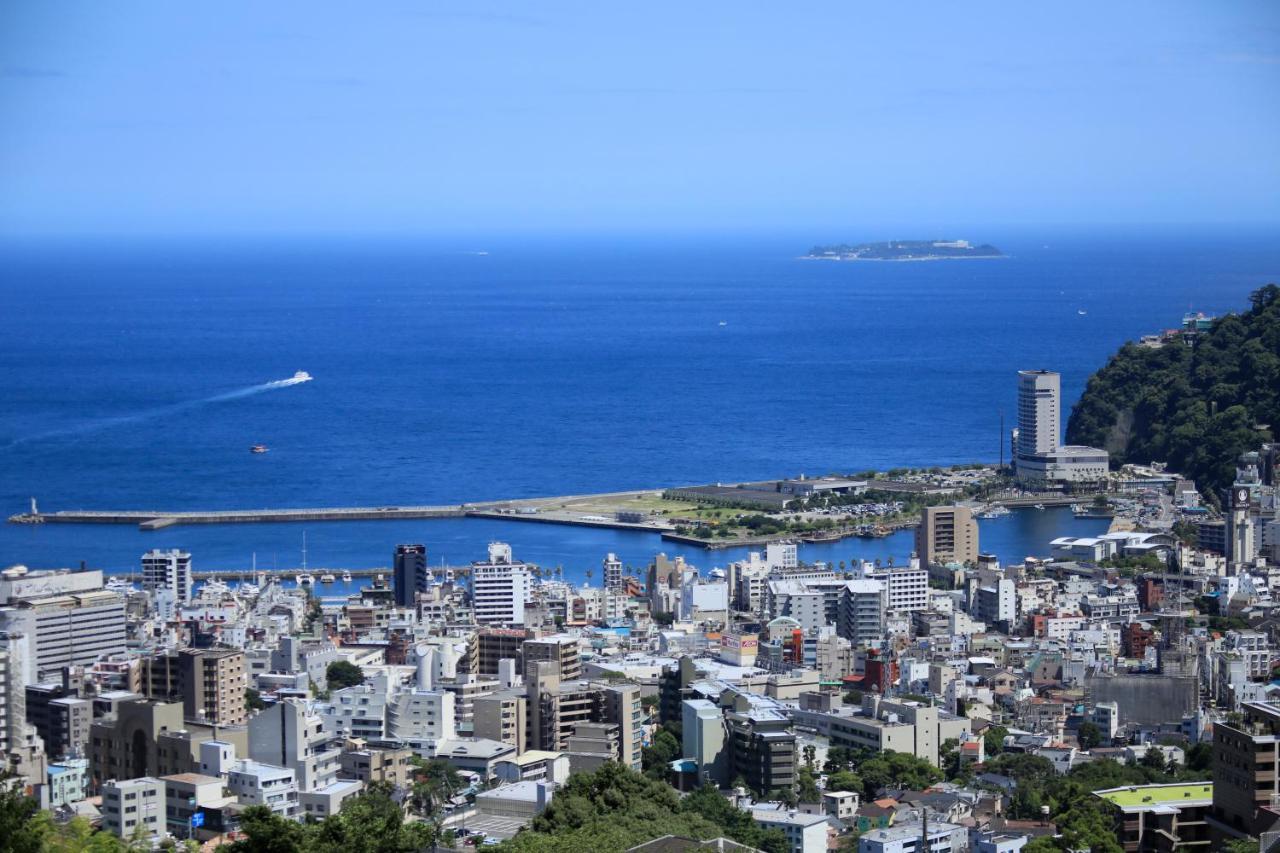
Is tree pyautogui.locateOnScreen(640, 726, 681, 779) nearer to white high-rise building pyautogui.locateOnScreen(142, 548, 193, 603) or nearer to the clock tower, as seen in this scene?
white high-rise building pyautogui.locateOnScreen(142, 548, 193, 603)

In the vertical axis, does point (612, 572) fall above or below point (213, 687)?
below

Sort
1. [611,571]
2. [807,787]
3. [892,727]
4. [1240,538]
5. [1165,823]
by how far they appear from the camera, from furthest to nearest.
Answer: [1240,538] → [611,571] → [892,727] → [807,787] → [1165,823]

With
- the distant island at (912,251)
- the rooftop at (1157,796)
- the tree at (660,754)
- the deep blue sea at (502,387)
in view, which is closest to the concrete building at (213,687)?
the tree at (660,754)

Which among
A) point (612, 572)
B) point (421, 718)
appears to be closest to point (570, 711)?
point (421, 718)

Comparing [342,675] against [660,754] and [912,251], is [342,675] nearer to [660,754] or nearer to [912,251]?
[660,754]

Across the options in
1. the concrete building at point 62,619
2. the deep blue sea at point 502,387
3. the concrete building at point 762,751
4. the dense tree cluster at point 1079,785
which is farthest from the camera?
the deep blue sea at point 502,387

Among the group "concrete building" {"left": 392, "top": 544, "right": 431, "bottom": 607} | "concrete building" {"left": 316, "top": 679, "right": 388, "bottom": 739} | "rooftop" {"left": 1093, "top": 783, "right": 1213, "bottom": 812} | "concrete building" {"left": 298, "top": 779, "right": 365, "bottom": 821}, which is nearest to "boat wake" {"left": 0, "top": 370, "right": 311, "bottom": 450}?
"concrete building" {"left": 392, "top": 544, "right": 431, "bottom": 607}

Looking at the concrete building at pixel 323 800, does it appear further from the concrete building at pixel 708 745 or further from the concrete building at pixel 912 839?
the concrete building at pixel 912 839
